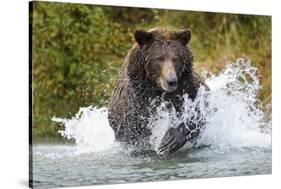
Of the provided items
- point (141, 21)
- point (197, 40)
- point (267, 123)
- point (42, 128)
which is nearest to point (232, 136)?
point (267, 123)

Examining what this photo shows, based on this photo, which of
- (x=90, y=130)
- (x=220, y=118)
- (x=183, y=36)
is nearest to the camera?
(x=90, y=130)

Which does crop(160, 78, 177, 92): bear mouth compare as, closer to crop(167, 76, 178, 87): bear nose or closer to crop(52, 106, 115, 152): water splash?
crop(167, 76, 178, 87): bear nose

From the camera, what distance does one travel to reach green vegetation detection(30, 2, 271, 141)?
18.1 ft

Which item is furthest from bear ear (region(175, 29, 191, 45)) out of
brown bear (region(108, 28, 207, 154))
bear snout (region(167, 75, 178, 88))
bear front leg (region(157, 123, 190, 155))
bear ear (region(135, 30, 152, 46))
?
bear front leg (region(157, 123, 190, 155))

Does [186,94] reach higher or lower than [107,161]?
higher

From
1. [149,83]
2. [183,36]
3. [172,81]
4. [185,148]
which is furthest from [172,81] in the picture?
[185,148]

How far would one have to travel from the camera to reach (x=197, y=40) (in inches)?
241

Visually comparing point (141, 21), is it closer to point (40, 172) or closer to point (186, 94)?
point (186, 94)

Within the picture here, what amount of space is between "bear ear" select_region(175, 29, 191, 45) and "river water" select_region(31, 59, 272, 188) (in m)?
0.39

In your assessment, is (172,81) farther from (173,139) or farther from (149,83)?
(173,139)

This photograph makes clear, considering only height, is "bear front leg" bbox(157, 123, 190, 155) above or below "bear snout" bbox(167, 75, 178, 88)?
below

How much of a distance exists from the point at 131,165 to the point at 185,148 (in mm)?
476

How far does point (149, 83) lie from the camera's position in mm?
5812

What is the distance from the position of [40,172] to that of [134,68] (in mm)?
A: 1085
